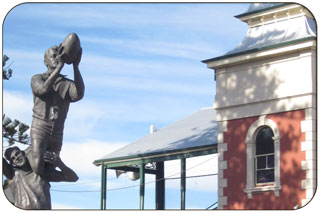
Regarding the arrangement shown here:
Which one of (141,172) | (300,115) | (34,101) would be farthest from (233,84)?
(34,101)

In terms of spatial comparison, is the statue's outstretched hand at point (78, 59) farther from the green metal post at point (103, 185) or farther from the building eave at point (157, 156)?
the green metal post at point (103, 185)

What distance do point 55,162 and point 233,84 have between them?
10660 millimetres

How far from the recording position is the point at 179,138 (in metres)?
25.4

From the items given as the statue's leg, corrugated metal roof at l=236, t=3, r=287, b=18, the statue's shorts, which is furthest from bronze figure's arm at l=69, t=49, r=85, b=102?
corrugated metal roof at l=236, t=3, r=287, b=18

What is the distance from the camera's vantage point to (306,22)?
68.6 ft

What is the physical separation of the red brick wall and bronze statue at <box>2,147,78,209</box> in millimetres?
8999

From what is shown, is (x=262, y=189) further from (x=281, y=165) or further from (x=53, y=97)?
(x=53, y=97)

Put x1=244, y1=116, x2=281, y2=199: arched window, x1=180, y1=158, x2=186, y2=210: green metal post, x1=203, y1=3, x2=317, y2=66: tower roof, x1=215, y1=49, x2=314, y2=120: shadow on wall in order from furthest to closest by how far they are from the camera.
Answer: x1=180, y1=158, x2=186, y2=210: green metal post → x1=203, y1=3, x2=317, y2=66: tower roof → x1=244, y1=116, x2=281, y2=199: arched window → x1=215, y1=49, x2=314, y2=120: shadow on wall

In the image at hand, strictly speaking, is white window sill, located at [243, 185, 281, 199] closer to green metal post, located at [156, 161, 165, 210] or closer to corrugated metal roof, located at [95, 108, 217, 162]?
corrugated metal roof, located at [95, 108, 217, 162]

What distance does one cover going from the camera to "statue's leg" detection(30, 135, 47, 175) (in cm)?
1170

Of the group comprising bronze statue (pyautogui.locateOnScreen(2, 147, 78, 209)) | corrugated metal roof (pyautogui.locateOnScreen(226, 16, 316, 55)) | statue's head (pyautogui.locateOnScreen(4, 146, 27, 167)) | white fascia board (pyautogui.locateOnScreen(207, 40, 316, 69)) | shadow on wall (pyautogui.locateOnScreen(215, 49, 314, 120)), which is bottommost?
bronze statue (pyautogui.locateOnScreen(2, 147, 78, 209))

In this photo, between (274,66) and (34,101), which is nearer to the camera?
(34,101)

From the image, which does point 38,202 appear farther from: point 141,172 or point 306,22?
point 141,172

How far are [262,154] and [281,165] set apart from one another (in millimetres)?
847
